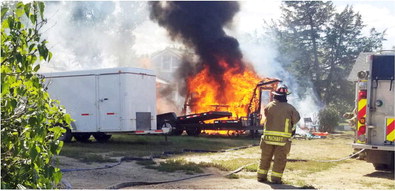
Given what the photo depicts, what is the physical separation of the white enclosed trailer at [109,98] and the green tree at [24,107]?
1139 cm

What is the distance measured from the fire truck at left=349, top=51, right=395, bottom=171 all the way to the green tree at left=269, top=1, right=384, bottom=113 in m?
26.8

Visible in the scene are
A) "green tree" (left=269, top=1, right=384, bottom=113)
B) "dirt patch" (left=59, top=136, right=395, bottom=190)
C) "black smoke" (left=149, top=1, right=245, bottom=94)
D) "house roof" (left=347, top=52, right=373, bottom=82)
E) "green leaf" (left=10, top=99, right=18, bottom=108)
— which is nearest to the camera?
"green leaf" (left=10, top=99, right=18, bottom=108)

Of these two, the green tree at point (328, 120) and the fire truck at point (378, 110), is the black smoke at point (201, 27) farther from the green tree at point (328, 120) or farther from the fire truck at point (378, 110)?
the fire truck at point (378, 110)

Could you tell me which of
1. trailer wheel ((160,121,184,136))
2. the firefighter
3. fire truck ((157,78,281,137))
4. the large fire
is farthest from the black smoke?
the firefighter

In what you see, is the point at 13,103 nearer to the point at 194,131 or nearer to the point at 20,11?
the point at 20,11

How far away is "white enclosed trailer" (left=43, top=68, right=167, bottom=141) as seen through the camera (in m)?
14.6

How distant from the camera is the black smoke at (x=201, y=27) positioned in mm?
22266

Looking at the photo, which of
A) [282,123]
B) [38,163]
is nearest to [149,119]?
[282,123]

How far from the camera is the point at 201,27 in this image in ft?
75.2

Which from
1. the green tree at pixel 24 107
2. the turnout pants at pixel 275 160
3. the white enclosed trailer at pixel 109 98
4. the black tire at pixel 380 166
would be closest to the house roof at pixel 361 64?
the black tire at pixel 380 166

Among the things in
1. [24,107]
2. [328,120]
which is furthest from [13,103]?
[328,120]

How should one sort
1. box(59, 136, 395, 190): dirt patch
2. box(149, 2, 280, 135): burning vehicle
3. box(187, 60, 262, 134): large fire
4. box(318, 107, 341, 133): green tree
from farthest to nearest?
box(318, 107, 341, 133): green tree < box(187, 60, 262, 134): large fire < box(149, 2, 280, 135): burning vehicle < box(59, 136, 395, 190): dirt patch

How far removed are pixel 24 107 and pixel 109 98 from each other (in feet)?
38.5

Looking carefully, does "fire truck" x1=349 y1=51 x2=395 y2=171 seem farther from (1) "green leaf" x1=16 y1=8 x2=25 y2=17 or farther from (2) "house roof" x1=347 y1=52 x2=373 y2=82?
(1) "green leaf" x1=16 y1=8 x2=25 y2=17
